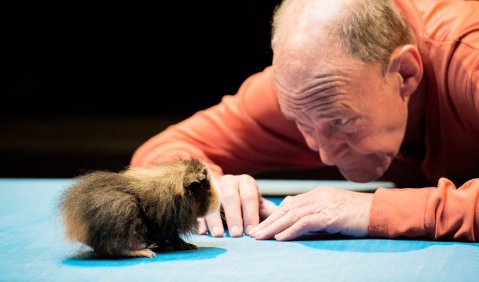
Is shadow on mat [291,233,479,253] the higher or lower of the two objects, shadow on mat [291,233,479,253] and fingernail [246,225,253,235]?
the lower

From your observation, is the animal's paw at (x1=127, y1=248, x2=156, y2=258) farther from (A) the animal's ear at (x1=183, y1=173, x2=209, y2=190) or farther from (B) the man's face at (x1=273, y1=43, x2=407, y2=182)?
(B) the man's face at (x1=273, y1=43, x2=407, y2=182)

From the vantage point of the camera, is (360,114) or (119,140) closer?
(360,114)

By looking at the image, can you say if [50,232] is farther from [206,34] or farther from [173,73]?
[173,73]

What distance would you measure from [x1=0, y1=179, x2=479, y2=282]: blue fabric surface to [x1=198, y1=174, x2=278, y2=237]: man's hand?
0.04 m

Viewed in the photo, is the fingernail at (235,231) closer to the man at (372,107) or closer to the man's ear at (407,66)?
the man at (372,107)

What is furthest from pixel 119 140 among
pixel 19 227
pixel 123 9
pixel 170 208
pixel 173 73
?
pixel 170 208

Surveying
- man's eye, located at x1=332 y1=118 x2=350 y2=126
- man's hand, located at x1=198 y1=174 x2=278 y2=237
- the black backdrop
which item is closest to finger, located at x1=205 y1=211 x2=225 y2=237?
man's hand, located at x1=198 y1=174 x2=278 y2=237

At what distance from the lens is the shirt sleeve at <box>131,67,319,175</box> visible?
104 inches

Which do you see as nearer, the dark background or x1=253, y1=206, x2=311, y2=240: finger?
x1=253, y1=206, x2=311, y2=240: finger

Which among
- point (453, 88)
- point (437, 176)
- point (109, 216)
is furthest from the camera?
point (437, 176)

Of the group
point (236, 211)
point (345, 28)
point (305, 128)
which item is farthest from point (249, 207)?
point (345, 28)

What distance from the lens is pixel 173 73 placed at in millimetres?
4984

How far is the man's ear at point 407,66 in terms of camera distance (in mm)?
2078

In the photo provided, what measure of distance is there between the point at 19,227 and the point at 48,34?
3.00 metres
